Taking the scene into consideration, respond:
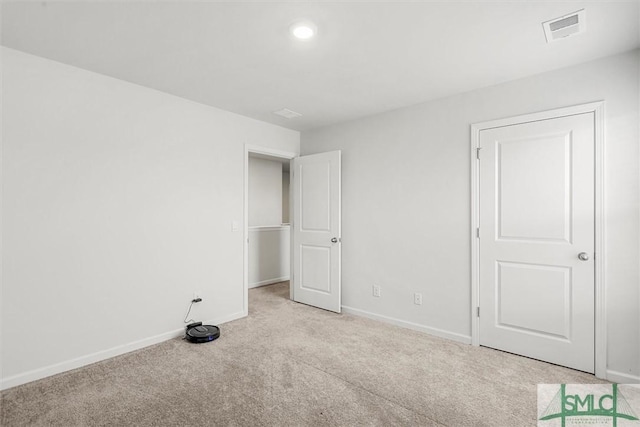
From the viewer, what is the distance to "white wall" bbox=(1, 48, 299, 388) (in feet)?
7.71

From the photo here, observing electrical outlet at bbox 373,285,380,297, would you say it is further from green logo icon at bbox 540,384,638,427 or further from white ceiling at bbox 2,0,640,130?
white ceiling at bbox 2,0,640,130

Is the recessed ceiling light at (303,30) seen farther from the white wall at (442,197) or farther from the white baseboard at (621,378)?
the white baseboard at (621,378)

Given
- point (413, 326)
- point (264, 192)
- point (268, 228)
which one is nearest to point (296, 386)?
point (413, 326)

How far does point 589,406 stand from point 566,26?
2453 millimetres

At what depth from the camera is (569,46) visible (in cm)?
229

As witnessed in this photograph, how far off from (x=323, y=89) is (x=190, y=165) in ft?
5.19

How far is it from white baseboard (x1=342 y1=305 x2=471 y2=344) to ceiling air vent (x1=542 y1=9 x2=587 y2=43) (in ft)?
8.47

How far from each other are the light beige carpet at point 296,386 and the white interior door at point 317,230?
1.01 metres

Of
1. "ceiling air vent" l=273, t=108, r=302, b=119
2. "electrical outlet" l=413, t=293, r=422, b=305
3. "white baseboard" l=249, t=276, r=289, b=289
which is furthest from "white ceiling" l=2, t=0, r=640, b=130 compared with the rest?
"white baseboard" l=249, t=276, r=289, b=289

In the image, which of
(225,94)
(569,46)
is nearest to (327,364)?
(225,94)

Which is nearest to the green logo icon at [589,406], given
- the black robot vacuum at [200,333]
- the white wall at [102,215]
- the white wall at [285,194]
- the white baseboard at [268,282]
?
the black robot vacuum at [200,333]

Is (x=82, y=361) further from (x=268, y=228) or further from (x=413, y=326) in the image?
(x=268, y=228)

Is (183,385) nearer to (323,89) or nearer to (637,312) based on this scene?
(323,89)

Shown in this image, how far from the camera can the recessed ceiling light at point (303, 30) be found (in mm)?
2017
